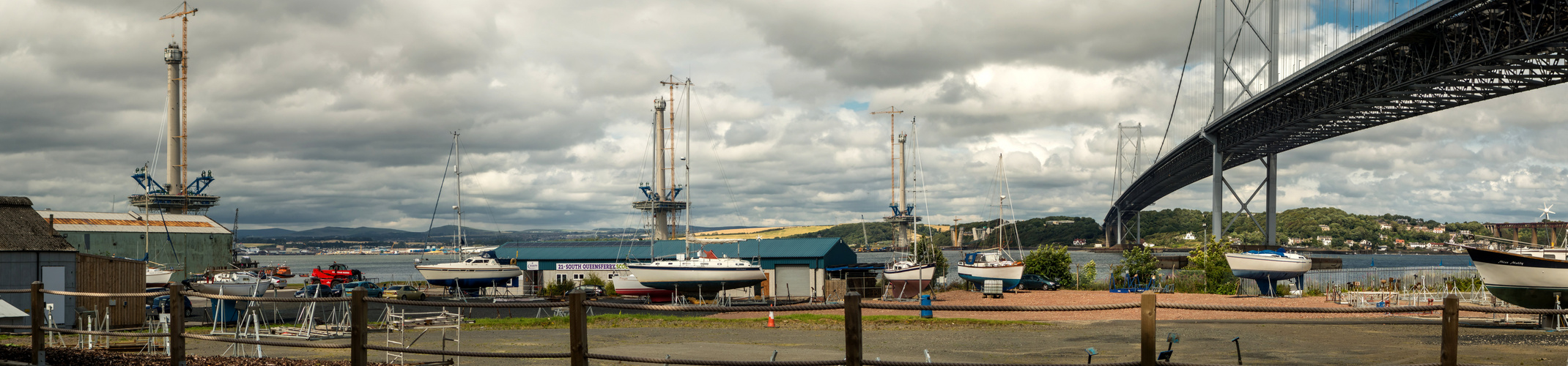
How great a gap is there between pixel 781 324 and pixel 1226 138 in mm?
51966

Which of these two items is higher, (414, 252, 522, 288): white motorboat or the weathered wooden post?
the weathered wooden post

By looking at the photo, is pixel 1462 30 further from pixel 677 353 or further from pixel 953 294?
pixel 677 353

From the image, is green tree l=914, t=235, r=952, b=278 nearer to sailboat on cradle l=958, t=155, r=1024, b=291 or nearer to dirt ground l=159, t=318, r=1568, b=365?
sailboat on cradle l=958, t=155, r=1024, b=291

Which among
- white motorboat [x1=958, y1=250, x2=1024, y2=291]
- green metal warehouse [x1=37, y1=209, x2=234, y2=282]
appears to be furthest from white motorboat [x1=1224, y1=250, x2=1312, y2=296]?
green metal warehouse [x1=37, y1=209, x2=234, y2=282]

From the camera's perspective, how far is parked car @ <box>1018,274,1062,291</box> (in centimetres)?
5025

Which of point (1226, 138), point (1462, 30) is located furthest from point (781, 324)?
point (1226, 138)

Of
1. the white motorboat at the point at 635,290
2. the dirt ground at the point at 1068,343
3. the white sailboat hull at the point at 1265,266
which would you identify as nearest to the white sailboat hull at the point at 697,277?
the white motorboat at the point at 635,290

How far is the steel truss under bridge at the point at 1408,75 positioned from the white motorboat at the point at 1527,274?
1005cm

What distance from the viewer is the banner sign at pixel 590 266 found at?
50.4m

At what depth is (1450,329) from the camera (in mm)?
7301

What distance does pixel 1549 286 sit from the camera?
75.9 ft

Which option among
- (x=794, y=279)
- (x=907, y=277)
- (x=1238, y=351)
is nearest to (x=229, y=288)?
(x=794, y=279)

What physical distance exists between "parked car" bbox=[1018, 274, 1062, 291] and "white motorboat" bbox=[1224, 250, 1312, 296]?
30.4 ft

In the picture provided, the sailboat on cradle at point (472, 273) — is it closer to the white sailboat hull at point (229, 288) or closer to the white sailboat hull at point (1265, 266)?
the white sailboat hull at point (229, 288)
